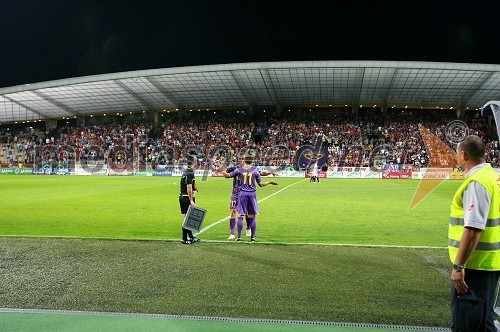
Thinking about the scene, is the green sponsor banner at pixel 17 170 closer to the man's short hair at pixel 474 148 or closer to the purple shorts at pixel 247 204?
the purple shorts at pixel 247 204

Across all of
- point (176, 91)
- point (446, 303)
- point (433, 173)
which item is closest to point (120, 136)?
point (176, 91)

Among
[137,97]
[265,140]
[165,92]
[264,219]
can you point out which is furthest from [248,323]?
[137,97]

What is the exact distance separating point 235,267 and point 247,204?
2819 mm

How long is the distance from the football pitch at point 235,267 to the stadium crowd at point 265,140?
30035 millimetres

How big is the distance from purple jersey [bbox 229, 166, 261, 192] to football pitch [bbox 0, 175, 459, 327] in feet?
4.20

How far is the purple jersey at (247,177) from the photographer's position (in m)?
10.0

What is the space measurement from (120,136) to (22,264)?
49356 mm

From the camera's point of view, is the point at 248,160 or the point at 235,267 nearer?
the point at 235,267

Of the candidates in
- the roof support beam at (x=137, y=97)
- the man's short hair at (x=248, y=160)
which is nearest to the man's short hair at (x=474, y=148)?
the man's short hair at (x=248, y=160)

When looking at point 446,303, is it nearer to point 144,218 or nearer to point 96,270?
point 96,270

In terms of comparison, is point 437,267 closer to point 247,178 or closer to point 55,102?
point 247,178

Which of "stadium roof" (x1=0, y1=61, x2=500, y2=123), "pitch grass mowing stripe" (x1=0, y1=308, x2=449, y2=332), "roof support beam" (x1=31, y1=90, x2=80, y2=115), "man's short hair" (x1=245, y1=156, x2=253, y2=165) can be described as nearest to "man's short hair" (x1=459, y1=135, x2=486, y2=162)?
"pitch grass mowing stripe" (x1=0, y1=308, x2=449, y2=332)

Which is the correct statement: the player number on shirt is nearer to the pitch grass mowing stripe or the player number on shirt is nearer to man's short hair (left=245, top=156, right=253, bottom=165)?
man's short hair (left=245, top=156, right=253, bottom=165)

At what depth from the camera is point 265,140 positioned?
50.2 meters
